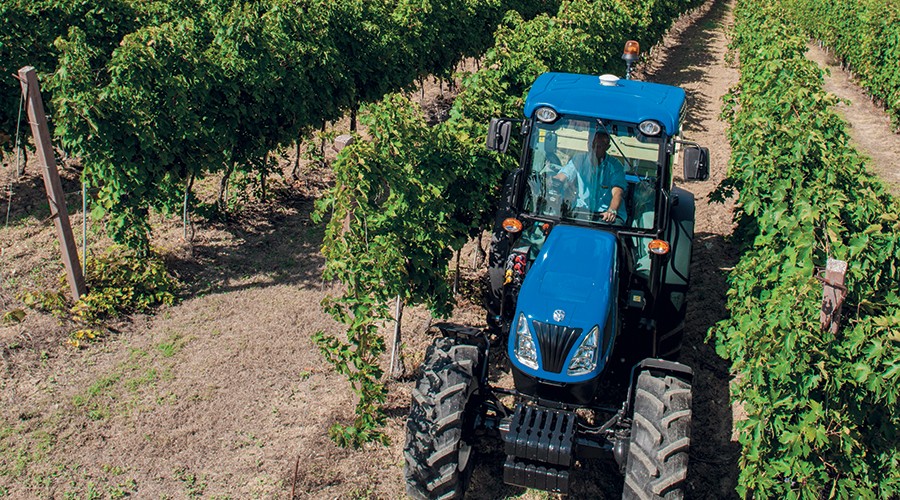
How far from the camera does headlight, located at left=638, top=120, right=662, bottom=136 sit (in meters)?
5.79

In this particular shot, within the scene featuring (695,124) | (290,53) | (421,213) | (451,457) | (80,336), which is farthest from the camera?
(695,124)

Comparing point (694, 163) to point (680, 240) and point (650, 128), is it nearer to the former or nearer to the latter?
point (650, 128)

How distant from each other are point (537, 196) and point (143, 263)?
456 centimetres

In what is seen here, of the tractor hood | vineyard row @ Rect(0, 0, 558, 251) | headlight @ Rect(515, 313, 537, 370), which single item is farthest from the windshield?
vineyard row @ Rect(0, 0, 558, 251)

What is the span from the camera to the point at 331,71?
35.1 ft

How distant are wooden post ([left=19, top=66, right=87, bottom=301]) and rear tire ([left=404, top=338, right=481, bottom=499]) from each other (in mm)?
4466

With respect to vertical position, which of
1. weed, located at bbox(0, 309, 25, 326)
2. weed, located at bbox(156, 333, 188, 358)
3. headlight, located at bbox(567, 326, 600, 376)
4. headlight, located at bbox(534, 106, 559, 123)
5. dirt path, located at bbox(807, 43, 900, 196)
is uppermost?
headlight, located at bbox(534, 106, 559, 123)

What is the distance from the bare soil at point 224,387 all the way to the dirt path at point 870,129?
5218 mm

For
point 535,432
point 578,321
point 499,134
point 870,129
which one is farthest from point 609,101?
point 870,129

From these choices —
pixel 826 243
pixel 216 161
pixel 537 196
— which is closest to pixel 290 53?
pixel 216 161

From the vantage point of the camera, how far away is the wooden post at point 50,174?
7.51 m

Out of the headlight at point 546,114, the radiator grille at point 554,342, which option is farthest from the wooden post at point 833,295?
the headlight at point 546,114

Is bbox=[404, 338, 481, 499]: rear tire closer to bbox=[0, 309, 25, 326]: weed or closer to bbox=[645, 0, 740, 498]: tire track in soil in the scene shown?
bbox=[645, 0, 740, 498]: tire track in soil

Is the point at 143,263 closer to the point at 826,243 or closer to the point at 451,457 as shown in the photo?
the point at 451,457
